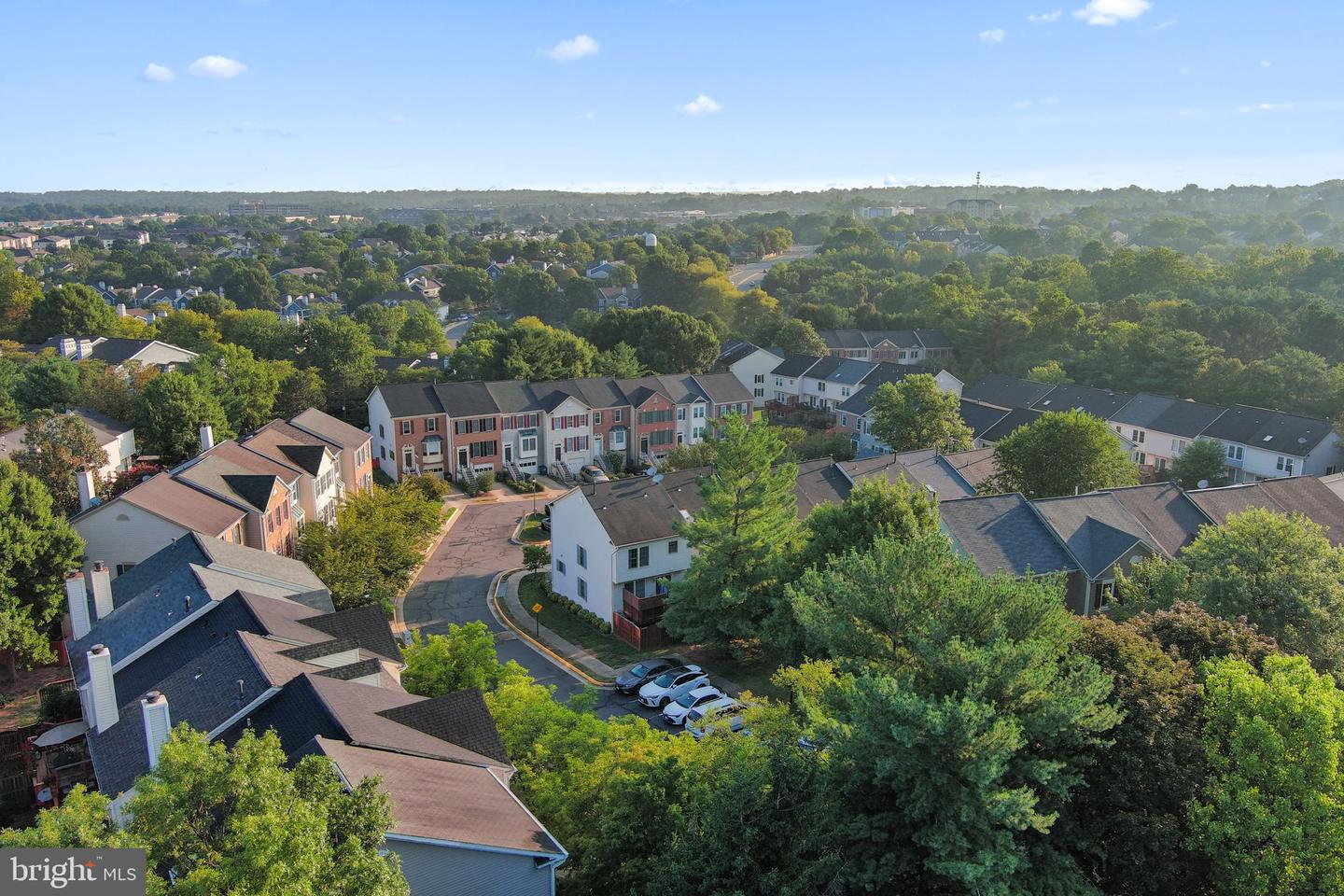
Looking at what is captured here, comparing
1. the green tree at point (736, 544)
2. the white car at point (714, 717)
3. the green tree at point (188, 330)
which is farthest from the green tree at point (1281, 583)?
the green tree at point (188, 330)

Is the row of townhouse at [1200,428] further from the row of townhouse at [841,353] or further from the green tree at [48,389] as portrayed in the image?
the green tree at [48,389]

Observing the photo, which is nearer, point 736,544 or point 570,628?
point 736,544

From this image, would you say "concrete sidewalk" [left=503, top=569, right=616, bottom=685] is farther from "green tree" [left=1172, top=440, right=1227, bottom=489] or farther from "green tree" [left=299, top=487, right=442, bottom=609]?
"green tree" [left=1172, top=440, right=1227, bottom=489]

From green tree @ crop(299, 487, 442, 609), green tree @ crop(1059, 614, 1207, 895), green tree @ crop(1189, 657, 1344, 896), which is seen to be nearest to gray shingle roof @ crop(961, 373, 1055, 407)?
green tree @ crop(299, 487, 442, 609)

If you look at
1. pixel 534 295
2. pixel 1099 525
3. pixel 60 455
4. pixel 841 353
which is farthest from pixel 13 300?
pixel 1099 525

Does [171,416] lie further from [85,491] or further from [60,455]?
[85,491]

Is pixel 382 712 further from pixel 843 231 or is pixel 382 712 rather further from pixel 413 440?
pixel 843 231
